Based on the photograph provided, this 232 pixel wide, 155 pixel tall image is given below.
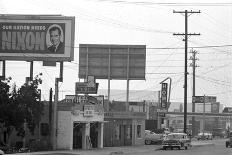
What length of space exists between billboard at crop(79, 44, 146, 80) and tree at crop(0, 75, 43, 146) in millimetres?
→ 16539

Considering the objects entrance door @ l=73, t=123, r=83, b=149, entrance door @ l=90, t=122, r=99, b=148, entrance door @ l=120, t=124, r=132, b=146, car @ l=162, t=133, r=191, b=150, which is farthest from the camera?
entrance door @ l=120, t=124, r=132, b=146

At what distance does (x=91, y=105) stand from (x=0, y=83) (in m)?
10.1

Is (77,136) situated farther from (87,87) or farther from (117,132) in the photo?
(117,132)

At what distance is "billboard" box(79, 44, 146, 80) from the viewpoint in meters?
59.3

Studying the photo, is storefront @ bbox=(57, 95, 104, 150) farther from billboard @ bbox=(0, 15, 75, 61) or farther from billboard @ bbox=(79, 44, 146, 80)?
billboard @ bbox=(79, 44, 146, 80)

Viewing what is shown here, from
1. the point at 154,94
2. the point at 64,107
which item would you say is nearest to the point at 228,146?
the point at 64,107

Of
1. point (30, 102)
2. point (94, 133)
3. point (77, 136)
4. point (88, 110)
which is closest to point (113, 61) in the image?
point (94, 133)

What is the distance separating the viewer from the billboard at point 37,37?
51250 millimetres

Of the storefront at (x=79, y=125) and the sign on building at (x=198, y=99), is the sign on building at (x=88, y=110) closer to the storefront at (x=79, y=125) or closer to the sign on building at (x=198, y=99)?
the storefront at (x=79, y=125)

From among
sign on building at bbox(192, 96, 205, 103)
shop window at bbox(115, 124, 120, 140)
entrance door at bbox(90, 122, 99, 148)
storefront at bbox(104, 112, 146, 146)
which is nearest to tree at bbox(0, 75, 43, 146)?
entrance door at bbox(90, 122, 99, 148)

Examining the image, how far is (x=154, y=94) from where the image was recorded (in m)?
142

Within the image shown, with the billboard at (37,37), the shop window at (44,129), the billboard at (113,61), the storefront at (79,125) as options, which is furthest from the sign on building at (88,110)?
the billboard at (113,61)

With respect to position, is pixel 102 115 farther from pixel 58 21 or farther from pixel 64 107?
pixel 58 21

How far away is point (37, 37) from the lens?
2055 inches
